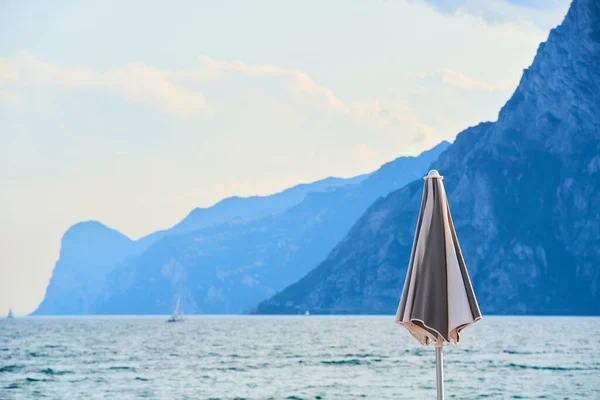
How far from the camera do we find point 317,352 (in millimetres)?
73875

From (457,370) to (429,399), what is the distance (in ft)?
49.7

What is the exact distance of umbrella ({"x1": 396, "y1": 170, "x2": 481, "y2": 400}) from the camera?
12594 mm

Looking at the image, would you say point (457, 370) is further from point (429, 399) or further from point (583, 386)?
point (429, 399)

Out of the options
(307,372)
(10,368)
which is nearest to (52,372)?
(10,368)

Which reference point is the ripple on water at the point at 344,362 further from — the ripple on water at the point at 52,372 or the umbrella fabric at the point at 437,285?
the umbrella fabric at the point at 437,285

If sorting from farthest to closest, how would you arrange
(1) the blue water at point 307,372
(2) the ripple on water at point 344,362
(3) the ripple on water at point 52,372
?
(2) the ripple on water at point 344,362, (3) the ripple on water at point 52,372, (1) the blue water at point 307,372

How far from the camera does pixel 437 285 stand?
1266 cm

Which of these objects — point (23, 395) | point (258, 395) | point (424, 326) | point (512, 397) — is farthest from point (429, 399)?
point (424, 326)

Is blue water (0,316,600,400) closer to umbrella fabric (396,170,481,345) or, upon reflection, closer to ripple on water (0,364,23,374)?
ripple on water (0,364,23,374)

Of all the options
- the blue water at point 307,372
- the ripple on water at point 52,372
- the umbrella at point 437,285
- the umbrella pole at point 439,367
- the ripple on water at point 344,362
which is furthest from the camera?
the ripple on water at point 344,362

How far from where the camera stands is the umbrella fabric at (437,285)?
1259 centimetres

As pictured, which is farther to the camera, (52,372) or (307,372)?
(52,372)

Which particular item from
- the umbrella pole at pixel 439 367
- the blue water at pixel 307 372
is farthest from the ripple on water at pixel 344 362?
the umbrella pole at pixel 439 367

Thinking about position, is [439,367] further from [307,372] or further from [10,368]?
[10,368]
